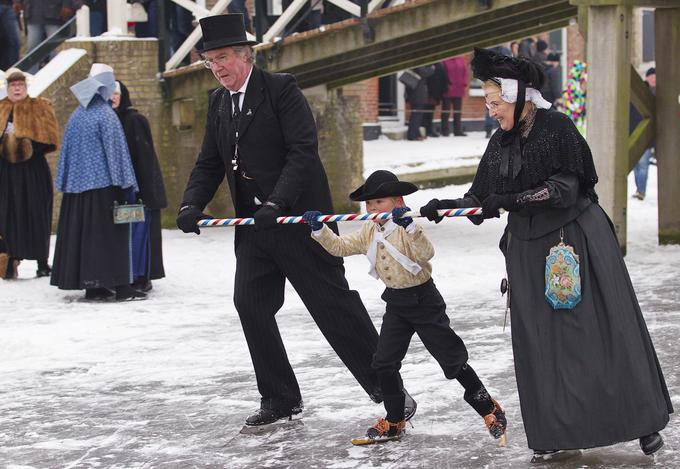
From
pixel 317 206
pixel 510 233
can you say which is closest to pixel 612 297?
pixel 510 233

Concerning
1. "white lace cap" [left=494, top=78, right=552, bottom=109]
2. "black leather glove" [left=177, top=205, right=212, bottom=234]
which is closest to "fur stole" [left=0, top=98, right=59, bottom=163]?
"black leather glove" [left=177, top=205, right=212, bottom=234]

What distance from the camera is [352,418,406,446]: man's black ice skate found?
21.3 feet

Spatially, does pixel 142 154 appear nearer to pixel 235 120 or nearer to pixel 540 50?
pixel 235 120

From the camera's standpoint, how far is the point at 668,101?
542 inches

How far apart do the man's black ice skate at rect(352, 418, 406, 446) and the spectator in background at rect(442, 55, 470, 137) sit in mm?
21278

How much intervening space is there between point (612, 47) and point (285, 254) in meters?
6.64

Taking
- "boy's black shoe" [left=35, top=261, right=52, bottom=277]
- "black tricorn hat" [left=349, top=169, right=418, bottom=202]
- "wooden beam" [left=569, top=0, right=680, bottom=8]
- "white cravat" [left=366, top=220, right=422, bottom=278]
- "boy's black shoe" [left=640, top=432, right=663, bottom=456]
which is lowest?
"boy's black shoe" [left=640, top=432, right=663, bottom=456]

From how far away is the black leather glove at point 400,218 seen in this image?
621 cm

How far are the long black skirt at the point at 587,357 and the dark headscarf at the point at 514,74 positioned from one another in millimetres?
361

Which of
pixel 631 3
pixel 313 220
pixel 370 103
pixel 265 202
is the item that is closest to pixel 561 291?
Answer: pixel 313 220

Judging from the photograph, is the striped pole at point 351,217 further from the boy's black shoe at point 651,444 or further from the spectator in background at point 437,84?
the spectator in background at point 437,84

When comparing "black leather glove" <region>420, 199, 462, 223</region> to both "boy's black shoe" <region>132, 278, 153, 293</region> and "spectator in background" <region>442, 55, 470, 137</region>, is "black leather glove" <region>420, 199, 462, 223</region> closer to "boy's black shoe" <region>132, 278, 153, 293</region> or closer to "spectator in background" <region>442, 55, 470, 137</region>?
"boy's black shoe" <region>132, 278, 153, 293</region>

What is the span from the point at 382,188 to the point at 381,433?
1109 mm

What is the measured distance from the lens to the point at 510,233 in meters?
6.14
